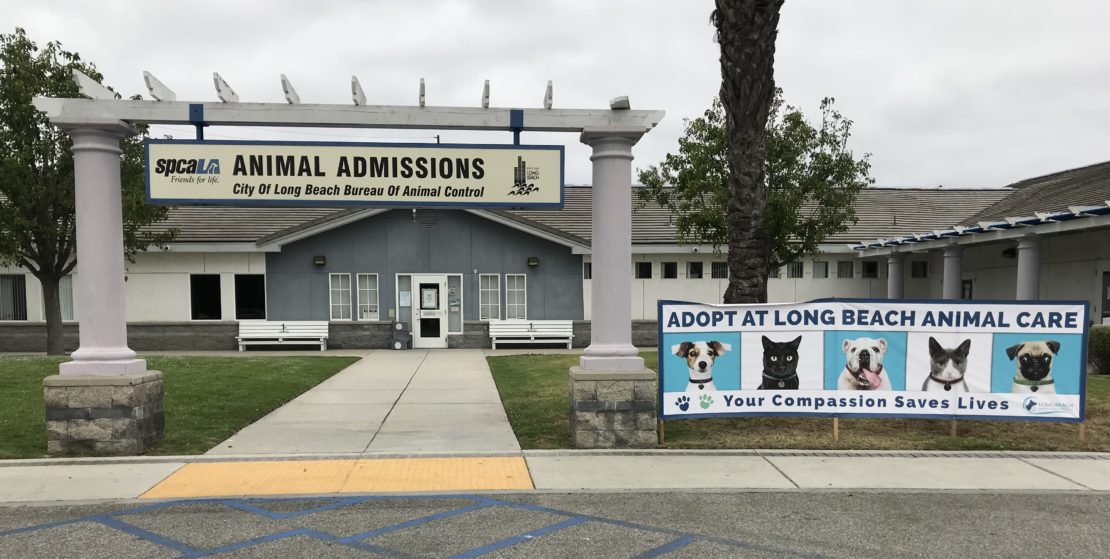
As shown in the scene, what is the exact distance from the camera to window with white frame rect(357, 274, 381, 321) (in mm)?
19891

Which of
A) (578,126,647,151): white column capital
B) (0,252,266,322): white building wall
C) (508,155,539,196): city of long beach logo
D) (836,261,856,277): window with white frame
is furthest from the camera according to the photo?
(836,261,856,277): window with white frame

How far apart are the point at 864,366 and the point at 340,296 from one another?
15.7 meters

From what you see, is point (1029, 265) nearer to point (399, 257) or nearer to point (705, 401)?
point (705, 401)

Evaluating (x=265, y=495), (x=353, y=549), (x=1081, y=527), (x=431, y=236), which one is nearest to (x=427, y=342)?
(x=431, y=236)

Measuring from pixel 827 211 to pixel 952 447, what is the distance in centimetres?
903

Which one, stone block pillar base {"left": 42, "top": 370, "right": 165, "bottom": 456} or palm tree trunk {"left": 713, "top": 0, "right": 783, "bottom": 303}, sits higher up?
palm tree trunk {"left": 713, "top": 0, "right": 783, "bottom": 303}

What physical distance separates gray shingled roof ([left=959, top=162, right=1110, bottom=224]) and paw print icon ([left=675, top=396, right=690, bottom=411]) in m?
13.3

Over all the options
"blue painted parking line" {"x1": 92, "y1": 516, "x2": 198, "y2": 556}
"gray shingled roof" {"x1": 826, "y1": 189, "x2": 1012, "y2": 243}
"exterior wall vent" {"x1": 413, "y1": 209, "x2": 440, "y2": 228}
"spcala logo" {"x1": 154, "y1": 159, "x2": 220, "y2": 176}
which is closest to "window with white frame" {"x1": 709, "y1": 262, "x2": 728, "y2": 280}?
"gray shingled roof" {"x1": 826, "y1": 189, "x2": 1012, "y2": 243}

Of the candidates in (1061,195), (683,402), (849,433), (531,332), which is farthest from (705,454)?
(1061,195)

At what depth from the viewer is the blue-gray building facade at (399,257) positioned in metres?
19.7

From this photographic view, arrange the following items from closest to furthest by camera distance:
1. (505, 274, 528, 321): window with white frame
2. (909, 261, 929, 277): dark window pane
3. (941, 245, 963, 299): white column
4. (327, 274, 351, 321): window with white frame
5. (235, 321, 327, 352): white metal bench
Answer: (941, 245, 963, 299): white column → (235, 321, 327, 352): white metal bench → (327, 274, 351, 321): window with white frame → (505, 274, 528, 321): window with white frame → (909, 261, 929, 277): dark window pane

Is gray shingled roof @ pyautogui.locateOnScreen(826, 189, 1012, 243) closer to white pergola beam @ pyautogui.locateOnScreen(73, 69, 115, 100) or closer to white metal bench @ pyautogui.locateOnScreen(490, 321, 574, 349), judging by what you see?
white metal bench @ pyautogui.locateOnScreen(490, 321, 574, 349)

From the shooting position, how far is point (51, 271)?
16.2 m

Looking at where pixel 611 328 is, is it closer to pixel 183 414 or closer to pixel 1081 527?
pixel 1081 527
